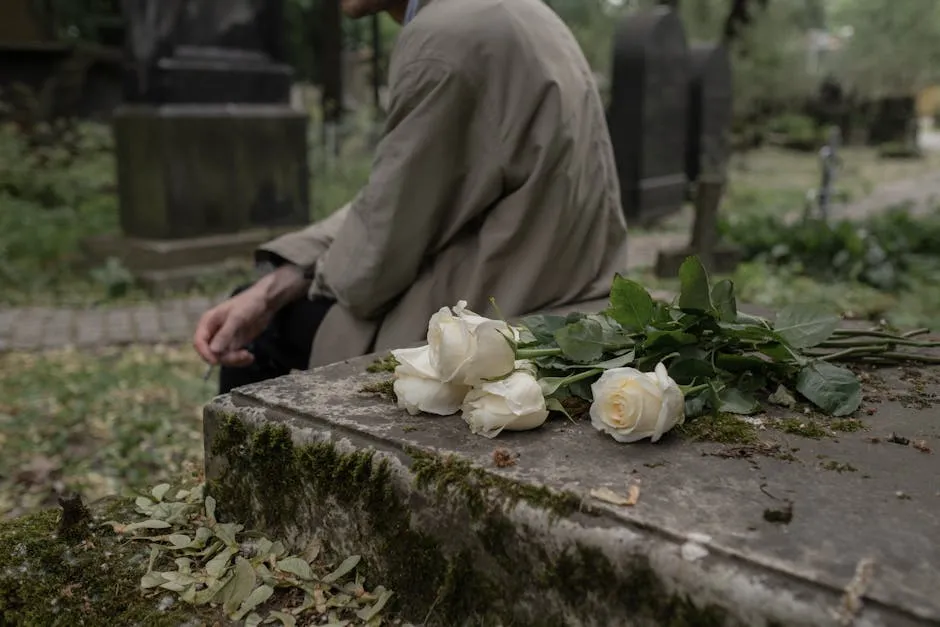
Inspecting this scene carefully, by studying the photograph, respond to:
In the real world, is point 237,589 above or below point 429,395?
below

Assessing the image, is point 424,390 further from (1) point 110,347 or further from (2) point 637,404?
(1) point 110,347

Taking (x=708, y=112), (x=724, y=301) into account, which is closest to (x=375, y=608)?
(x=724, y=301)

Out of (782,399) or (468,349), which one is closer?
Result: (468,349)

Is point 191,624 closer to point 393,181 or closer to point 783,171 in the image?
point 393,181

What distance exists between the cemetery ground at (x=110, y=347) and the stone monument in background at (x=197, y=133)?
402 mm

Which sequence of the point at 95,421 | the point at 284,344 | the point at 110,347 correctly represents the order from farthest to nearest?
the point at 110,347, the point at 95,421, the point at 284,344

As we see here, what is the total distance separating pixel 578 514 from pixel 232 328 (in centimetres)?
139

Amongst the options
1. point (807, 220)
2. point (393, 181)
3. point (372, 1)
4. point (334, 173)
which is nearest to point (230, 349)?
point (393, 181)

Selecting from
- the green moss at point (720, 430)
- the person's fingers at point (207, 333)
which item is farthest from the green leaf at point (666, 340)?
the person's fingers at point (207, 333)

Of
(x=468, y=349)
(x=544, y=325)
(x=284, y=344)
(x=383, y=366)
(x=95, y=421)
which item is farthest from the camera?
(x=95, y=421)

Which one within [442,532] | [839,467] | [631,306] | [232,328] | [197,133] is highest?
[631,306]

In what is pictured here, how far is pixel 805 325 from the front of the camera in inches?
61.9

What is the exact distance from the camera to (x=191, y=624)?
1325 millimetres

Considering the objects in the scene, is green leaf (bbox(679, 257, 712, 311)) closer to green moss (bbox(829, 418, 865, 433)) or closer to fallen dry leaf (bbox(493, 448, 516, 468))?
green moss (bbox(829, 418, 865, 433))
